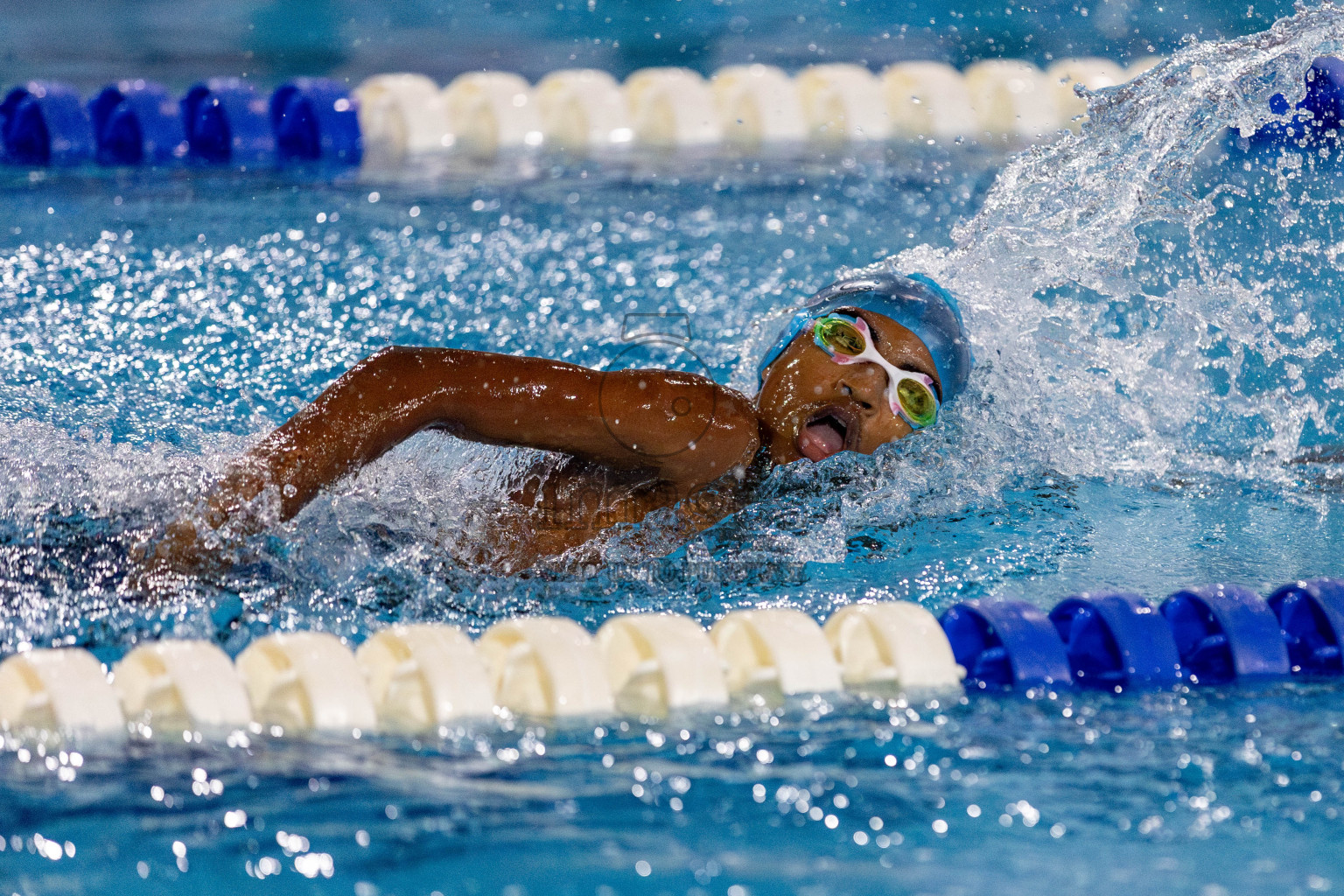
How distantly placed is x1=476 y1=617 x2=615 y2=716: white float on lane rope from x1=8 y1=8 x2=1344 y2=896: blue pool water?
0.13ft

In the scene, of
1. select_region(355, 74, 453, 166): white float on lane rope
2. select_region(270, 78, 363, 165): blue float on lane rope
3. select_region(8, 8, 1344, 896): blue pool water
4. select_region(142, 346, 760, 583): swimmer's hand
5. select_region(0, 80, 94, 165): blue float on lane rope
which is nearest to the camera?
select_region(8, 8, 1344, 896): blue pool water

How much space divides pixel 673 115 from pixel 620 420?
9.99 ft

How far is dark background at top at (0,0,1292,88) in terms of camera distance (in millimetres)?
6293

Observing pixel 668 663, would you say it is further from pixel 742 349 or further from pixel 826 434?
pixel 742 349

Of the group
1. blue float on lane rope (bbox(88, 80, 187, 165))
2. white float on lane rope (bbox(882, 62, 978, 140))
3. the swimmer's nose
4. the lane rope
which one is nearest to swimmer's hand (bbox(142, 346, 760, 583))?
the swimmer's nose

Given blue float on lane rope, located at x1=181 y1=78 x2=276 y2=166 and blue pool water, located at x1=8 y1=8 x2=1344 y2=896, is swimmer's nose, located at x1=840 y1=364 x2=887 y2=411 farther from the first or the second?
blue float on lane rope, located at x1=181 y1=78 x2=276 y2=166

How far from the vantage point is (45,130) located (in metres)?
4.63

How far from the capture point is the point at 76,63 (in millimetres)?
6121

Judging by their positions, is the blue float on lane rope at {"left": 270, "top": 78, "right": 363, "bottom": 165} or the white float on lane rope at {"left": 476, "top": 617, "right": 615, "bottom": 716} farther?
the blue float on lane rope at {"left": 270, "top": 78, "right": 363, "bottom": 165}

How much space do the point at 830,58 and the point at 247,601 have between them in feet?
17.0

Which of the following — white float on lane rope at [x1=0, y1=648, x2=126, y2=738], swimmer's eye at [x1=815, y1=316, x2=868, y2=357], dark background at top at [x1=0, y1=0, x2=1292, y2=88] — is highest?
dark background at top at [x1=0, y1=0, x2=1292, y2=88]

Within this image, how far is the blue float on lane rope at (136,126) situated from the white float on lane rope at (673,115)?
Result: 164 centimetres

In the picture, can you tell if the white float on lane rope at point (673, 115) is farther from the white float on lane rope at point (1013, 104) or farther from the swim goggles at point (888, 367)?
the swim goggles at point (888, 367)

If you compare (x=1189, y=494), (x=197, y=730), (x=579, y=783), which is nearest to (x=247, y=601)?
(x=197, y=730)
